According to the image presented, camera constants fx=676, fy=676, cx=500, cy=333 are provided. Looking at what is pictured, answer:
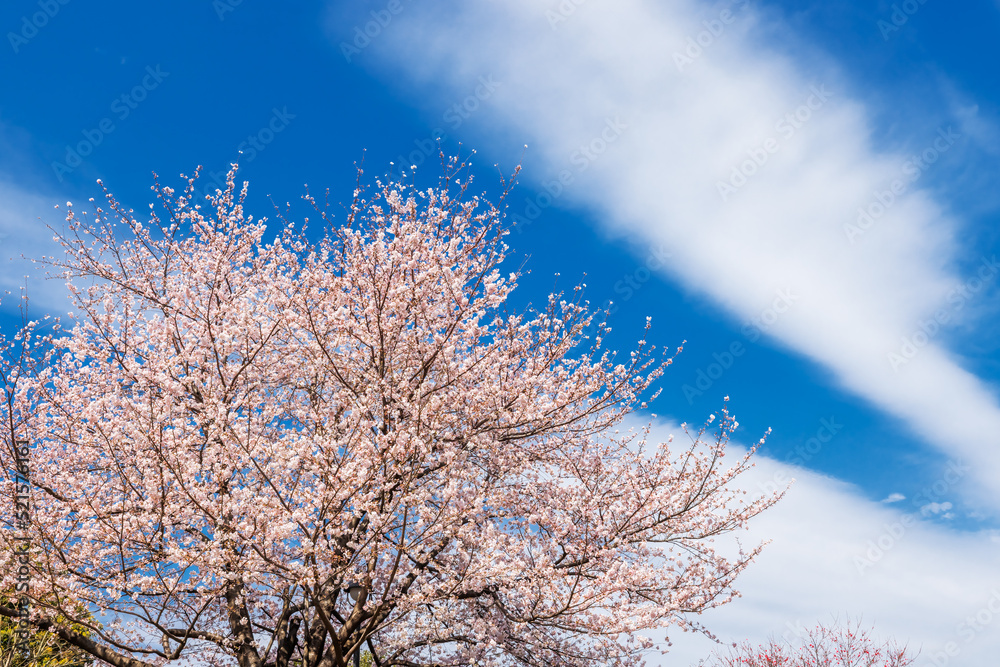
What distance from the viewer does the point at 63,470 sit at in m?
10.0

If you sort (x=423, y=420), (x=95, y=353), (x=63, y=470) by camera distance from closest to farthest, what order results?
(x=423, y=420) < (x=63, y=470) < (x=95, y=353)

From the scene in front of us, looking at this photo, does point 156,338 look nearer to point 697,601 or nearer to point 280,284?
point 280,284

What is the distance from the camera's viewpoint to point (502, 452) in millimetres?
10359

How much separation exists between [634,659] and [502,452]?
3.84 metres

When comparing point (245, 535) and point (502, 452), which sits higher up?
point (502, 452)

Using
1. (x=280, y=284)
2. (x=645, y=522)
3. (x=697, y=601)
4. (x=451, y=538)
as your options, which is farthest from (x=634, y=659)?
(x=280, y=284)

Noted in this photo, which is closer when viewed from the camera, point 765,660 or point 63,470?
point 63,470

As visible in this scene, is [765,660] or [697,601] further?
[765,660]

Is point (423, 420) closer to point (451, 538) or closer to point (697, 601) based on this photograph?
point (451, 538)

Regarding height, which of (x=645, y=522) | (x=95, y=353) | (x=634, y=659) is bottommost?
(x=634, y=659)

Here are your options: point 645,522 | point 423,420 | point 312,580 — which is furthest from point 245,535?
point 645,522

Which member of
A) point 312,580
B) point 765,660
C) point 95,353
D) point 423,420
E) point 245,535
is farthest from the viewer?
point 765,660

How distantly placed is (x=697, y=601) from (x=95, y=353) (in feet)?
33.2

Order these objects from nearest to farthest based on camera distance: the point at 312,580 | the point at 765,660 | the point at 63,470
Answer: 1. the point at 312,580
2. the point at 63,470
3. the point at 765,660
